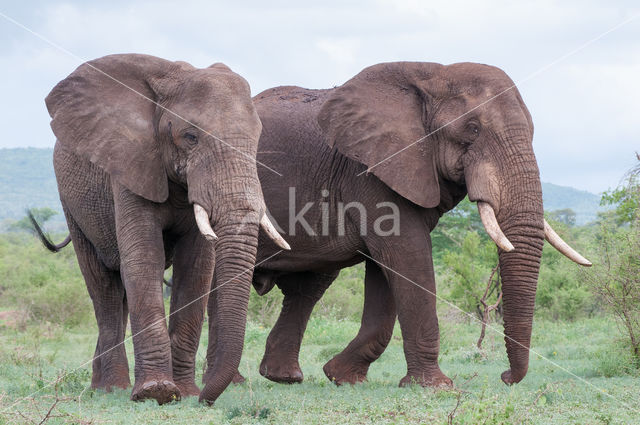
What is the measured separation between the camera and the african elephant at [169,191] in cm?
641

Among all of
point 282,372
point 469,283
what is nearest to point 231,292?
point 282,372

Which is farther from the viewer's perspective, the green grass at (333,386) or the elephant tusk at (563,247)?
the elephant tusk at (563,247)

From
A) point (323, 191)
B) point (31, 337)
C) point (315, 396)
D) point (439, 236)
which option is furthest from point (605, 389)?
point (439, 236)

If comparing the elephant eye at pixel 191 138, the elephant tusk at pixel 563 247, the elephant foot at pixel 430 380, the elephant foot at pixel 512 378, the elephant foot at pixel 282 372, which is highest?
the elephant eye at pixel 191 138

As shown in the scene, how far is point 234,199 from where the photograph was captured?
645 cm

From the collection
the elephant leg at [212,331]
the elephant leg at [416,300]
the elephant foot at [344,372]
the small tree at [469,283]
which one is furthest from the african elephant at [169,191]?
the small tree at [469,283]

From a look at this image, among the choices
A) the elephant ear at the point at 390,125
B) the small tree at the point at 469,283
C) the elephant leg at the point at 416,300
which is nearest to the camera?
the elephant leg at the point at 416,300

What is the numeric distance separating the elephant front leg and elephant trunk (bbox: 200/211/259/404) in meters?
0.47

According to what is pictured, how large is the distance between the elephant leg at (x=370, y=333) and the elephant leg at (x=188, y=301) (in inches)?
65.7

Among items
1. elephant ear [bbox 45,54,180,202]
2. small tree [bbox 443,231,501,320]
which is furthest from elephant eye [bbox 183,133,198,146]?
small tree [bbox 443,231,501,320]

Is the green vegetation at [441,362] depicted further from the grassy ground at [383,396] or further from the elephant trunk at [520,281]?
the elephant trunk at [520,281]

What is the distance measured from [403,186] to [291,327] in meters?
2.48

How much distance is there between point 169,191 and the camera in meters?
7.16

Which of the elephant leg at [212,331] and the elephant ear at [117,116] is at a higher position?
the elephant ear at [117,116]
